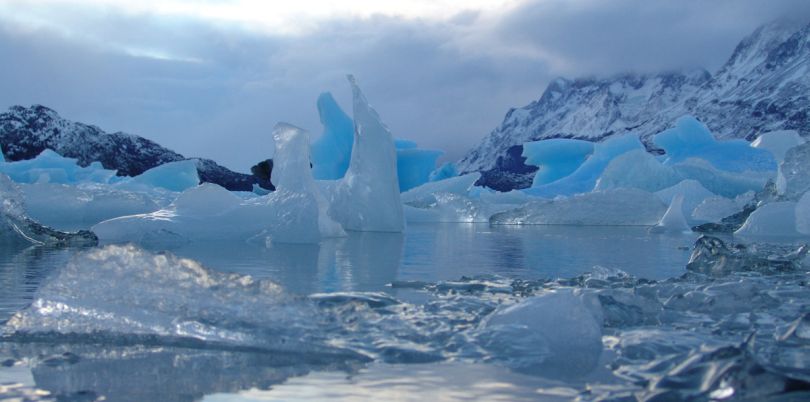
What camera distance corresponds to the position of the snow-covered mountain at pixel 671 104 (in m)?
57.8

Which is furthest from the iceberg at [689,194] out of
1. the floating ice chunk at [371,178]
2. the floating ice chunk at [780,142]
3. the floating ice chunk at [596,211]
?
the floating ice chunk at [371,178]

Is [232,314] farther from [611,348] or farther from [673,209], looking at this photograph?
[673,209]

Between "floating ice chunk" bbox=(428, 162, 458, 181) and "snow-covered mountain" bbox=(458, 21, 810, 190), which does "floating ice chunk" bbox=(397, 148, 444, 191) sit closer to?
"floating ice chunk" bbox=(428, 162, 458, 181)

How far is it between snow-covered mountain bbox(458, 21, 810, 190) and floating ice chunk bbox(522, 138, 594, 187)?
1989 centimetres

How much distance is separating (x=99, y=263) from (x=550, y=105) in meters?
124

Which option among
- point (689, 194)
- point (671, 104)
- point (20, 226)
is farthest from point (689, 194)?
point (671, 104)

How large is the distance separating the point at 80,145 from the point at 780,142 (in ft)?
109

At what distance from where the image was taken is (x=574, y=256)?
634 centimetres

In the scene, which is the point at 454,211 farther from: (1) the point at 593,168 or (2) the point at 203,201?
(2) the point at 203,201

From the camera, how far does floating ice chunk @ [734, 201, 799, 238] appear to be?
10000mm

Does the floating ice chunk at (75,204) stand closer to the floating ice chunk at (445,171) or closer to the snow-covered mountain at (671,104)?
the floating ice chunk at (445,171)

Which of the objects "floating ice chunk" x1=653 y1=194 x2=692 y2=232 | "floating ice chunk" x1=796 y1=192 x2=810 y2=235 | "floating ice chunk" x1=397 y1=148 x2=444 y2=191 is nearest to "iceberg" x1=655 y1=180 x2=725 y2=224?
"floating ice chunk" x1=653 y1=194 x2=692 y2=232

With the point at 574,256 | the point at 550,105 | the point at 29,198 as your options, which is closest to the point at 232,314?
the point at 574,256

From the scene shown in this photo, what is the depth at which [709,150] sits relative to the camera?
814 inches
